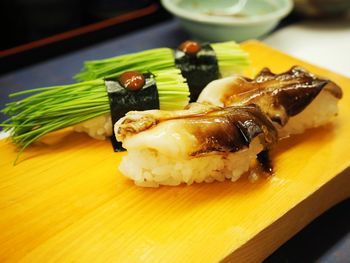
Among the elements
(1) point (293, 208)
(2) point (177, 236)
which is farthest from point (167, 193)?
(1) point (293, 208)

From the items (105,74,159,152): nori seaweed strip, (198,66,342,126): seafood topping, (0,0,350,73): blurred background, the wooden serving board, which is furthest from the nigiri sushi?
(0,0,350,73): blurred background

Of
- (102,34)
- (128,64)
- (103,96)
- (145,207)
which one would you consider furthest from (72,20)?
(145,207)

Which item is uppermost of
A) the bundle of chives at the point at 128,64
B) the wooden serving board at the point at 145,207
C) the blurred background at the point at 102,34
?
the bundle of chives at the point at 128,64

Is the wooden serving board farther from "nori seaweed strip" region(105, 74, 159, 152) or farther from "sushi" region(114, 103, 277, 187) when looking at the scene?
"nori seaweed strip" region(105, 74, 159, 152)

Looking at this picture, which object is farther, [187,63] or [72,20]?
[72,20]

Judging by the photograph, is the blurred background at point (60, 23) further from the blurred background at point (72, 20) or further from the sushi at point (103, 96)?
the sushi at point (103, 96)

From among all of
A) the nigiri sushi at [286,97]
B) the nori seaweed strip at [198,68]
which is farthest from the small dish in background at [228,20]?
the nigiri sushi at [286,97]

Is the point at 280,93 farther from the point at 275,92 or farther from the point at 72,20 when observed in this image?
the point at 72,20
